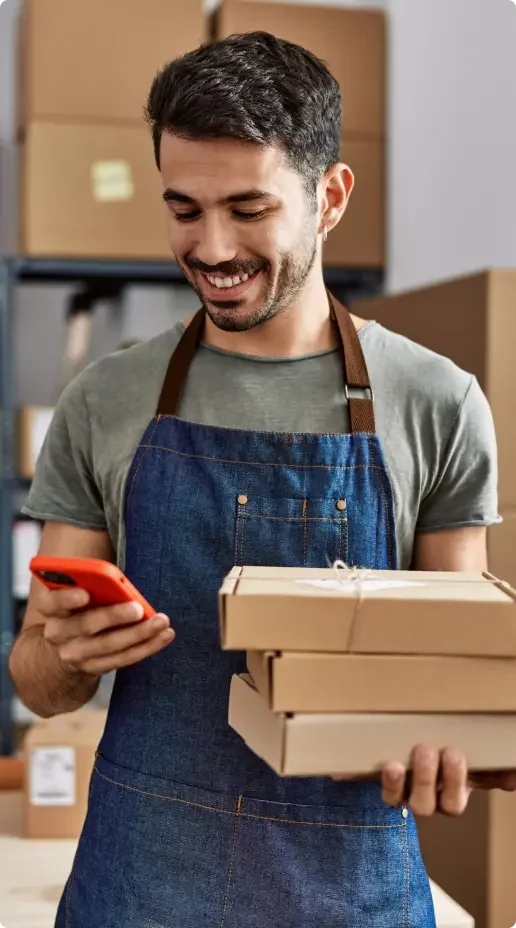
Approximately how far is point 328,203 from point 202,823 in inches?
29.0

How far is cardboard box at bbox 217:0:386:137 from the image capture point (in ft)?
11.4

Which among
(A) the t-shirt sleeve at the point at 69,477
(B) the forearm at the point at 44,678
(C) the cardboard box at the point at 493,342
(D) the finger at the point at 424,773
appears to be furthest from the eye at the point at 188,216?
(C) the cardboard box at the point at 493,342

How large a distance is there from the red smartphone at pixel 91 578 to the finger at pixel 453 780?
0.31m

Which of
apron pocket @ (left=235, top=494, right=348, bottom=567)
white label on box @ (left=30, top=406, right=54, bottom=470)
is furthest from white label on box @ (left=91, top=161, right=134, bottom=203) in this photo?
apron pocket @ (left=235, top=494, right=348, bottom=567)

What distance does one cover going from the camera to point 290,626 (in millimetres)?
961

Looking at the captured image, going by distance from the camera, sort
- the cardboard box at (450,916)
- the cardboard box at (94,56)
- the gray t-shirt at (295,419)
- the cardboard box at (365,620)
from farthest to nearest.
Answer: the cardboard box at (94,56), the cardboard box at (450,916), the gray t-shirt at (295,419), the cardboard box at (365,620)

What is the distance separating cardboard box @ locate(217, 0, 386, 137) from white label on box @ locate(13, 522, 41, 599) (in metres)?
1.61

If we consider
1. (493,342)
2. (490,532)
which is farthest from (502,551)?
(493,342)

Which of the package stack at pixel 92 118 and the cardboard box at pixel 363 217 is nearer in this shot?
the package stack at pixel 92 118

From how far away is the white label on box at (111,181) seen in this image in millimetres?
3377

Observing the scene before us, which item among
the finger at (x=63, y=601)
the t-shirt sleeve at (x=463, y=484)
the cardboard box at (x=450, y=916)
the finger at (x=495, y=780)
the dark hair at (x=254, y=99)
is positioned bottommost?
the cardboard box at (x=450, y=916)

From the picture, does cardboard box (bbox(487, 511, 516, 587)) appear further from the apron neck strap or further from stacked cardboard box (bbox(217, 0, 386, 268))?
stacked cardboard box (bbox(217, 0, 386, 268))

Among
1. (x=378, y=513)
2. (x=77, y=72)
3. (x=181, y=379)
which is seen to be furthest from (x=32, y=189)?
(x=378, y=513)

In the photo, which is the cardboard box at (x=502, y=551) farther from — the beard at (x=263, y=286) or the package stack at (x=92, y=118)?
the package stack at (x=92, y=118)
